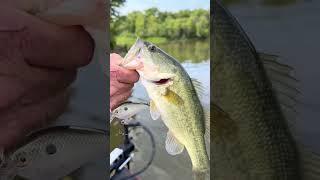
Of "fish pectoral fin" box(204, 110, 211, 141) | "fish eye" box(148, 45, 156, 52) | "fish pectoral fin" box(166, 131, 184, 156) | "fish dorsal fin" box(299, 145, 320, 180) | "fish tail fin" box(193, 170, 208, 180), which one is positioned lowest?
"fish tail fin" box(193, 170, 208, 180)

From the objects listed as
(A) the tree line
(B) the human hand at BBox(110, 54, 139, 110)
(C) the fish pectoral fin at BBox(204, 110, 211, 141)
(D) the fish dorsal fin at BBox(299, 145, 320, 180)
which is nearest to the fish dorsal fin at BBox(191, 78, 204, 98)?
Result: (C) the fish pectoral fin at BBox(204, 110, 211, 141)

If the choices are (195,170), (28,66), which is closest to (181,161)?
(195,170)

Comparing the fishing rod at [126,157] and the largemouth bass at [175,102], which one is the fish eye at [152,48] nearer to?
the largemouth bass at [175,102]

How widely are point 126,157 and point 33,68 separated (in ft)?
2.91

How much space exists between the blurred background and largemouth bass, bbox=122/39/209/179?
0.05 metres

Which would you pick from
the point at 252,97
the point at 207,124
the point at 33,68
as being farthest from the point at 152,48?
the point at 33,68

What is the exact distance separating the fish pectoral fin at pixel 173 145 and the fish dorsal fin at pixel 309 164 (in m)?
0.78

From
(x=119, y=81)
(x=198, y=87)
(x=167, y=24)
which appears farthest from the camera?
(x=119, y=81)

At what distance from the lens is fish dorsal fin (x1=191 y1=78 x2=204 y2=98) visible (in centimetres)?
400

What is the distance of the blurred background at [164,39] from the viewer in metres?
4.02

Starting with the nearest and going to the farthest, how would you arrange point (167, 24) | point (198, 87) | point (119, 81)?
point (198, 87)
point (167, 24)
point (119, 81)

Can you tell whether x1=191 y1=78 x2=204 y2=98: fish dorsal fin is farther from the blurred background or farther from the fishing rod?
the fishing rod

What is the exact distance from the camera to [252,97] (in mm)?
4023

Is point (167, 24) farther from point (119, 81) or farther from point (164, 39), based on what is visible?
point (119, 81)
